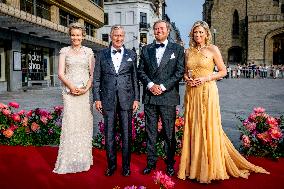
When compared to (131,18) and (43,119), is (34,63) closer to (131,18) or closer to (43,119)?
(43,119)

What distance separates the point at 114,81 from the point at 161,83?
2.09 ft

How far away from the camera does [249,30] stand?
4638cm

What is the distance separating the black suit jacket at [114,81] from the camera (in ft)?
15.0

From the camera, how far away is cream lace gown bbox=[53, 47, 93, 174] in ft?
15.7

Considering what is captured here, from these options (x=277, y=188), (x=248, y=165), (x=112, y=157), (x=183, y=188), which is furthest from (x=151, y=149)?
(x=277, y=188)

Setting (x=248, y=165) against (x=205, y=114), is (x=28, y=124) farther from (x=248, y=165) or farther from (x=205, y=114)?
(x=248, y=165)

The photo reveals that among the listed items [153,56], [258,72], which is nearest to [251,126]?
[153,56]

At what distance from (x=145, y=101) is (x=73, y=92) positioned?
3.35ft

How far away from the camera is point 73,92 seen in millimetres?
4730

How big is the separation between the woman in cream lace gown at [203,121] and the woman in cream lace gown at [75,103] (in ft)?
4.77

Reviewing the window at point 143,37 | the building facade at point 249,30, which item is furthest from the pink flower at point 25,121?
the window at point 143,37

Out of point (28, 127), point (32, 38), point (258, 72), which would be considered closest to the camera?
point (28, 127)

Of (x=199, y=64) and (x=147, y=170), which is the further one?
(x=147, y=170)

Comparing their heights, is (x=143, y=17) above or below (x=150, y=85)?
above
